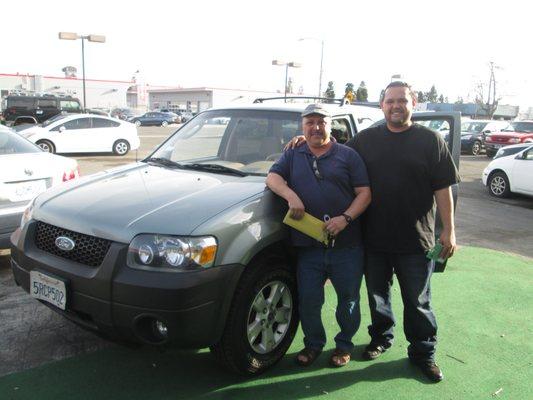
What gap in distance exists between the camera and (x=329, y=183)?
10.2ft

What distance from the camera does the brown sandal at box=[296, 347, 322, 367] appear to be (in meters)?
3.39

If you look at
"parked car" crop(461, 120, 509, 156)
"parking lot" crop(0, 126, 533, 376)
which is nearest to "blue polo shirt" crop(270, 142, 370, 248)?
"parking lot" crop(0, 126, 533, 376)

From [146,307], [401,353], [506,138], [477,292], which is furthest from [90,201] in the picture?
[506,138]

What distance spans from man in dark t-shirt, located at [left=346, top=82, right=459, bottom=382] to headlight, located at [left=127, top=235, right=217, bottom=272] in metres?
1.19

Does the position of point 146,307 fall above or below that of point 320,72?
below

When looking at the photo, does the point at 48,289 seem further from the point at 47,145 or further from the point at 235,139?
the point at 47,145

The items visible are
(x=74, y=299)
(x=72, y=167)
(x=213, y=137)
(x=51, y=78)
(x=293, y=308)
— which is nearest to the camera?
(x=74, y=299)

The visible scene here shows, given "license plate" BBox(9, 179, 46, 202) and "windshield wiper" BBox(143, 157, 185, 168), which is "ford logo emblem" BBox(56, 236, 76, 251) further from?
"license plate" BBox(9, 179, 46, 202)

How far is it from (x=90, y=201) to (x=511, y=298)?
158 inches

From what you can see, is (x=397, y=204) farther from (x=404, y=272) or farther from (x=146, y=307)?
(x=146, y=307)

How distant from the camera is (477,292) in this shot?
4930 mm

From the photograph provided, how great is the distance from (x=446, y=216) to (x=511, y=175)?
9.23 meters

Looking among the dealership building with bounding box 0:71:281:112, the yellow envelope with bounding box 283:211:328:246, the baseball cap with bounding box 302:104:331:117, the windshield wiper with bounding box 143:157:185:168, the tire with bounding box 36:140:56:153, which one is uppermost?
the dealership building with bounding box 0:71:281:112

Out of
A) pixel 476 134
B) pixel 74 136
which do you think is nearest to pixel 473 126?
pixel 476 134
